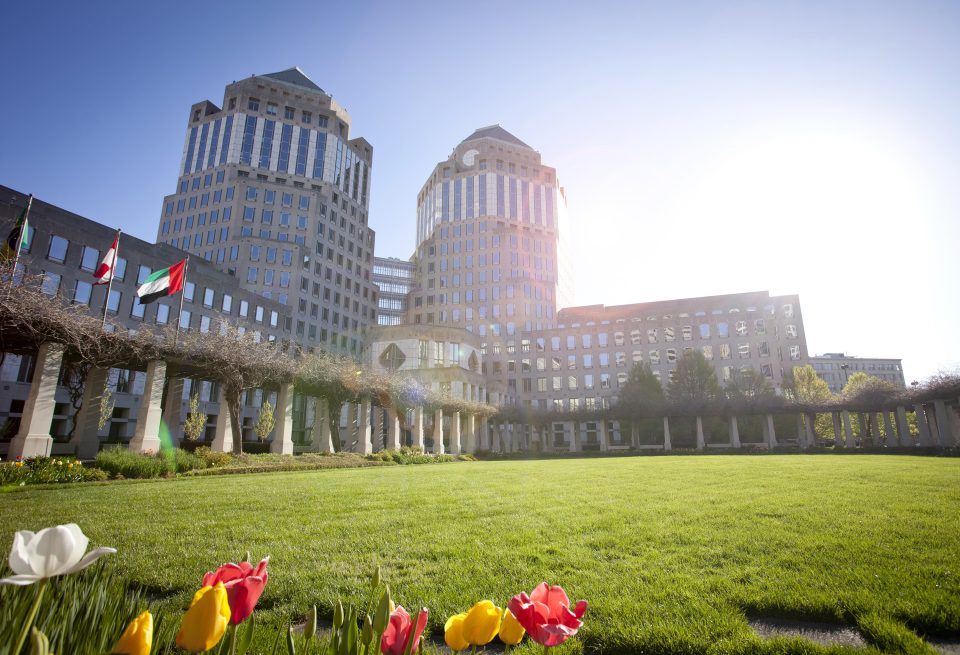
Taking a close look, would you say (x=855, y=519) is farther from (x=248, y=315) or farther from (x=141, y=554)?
(x=248, y=315)

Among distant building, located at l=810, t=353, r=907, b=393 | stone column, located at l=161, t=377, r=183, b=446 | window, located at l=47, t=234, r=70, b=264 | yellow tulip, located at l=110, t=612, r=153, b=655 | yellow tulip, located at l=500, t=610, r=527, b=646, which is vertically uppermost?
distant building, located at l=810, t=353, r=907, b=393

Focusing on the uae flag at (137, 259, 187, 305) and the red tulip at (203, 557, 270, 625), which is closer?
the red tulip at (203, 557, 270, 625)

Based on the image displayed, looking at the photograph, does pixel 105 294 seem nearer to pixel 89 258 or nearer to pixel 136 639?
pixel 89 258

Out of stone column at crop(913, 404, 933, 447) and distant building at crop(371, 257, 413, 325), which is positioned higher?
distant building at crop(371, 257, 413, 325)

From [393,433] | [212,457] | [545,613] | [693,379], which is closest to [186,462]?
[212,457]

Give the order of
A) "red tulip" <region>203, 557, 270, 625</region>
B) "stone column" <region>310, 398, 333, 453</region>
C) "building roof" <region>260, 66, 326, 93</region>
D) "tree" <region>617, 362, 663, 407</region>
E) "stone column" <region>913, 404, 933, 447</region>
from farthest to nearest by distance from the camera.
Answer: "building roof" <region>260, 66, 326, 93</region> < "tree" <region>617, 362, 663, 407</region> < "stone column" <region>913, 404, 933, 447</region> < "stone column" <region>310, 398, 333, 453</region> < "red tulip" <region>203, 557, 270, 625</region>

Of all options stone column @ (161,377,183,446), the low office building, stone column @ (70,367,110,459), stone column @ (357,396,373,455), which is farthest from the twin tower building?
stone column @ (70,367,110,459)

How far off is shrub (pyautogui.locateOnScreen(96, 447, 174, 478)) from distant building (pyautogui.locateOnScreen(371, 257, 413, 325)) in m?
90.9

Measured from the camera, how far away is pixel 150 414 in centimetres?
2272

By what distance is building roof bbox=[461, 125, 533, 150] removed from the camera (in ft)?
397

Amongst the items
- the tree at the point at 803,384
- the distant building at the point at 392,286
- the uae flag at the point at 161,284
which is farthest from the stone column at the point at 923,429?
the distant building at the point at 392,286

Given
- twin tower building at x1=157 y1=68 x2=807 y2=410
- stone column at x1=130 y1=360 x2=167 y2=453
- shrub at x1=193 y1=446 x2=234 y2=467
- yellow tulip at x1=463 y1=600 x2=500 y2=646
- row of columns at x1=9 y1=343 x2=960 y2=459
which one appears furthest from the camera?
twin tower building at x1=157 y1=68 x2=807 y2=410

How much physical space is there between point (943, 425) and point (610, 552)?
54.2m

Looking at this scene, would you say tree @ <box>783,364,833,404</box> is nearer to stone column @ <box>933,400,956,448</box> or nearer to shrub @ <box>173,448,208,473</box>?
stone column @ <box>933,400,956,448</box>
